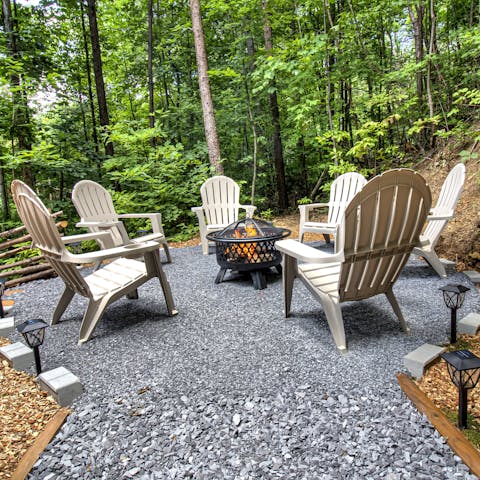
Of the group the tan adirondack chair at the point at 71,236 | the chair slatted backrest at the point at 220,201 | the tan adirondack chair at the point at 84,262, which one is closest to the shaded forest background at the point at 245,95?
the chair slatted backrest at the point at 220,201

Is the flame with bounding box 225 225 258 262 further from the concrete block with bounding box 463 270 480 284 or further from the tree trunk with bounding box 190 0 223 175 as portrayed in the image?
A: the tree trunk with bounding box 190 0 223 175

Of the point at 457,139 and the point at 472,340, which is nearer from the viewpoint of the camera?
the point at 472,340

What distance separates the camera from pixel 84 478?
1188 millimetres

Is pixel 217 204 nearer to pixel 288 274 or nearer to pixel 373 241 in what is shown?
pixel 288 274

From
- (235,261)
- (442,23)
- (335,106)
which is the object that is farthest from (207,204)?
(442,23)

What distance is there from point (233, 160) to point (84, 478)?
6.51 metres

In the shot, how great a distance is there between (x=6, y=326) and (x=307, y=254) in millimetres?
2188

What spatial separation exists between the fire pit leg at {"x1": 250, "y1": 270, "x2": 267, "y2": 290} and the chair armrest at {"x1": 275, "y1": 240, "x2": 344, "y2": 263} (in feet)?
2.88

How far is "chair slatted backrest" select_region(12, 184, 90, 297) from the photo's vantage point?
2.00m

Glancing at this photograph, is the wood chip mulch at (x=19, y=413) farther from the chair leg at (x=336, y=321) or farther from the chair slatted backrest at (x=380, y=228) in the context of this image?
the chair slatted backrest at (x=380, y=228)

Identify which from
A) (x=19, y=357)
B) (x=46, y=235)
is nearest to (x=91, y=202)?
(x=46, y=235)

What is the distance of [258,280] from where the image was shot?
3.05 metres

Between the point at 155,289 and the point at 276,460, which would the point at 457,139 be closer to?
the point at 155,289

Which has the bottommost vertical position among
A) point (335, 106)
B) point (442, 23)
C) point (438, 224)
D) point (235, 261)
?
point (235, 261)
